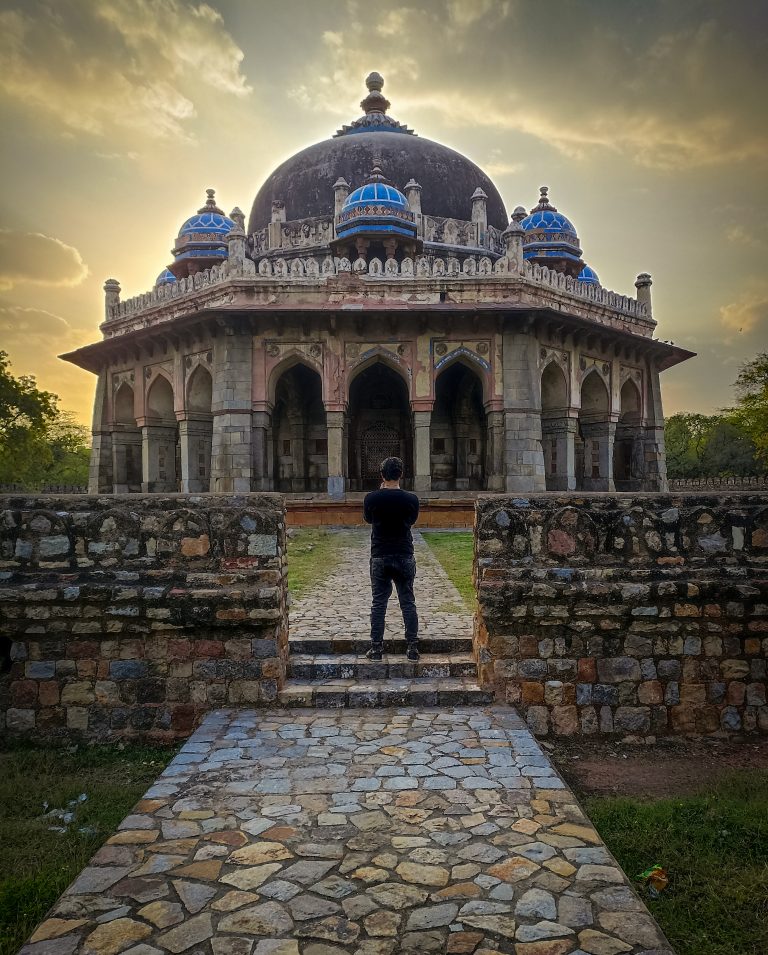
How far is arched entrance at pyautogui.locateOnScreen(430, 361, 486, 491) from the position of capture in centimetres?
1997

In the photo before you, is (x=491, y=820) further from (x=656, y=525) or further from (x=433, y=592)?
(x=433, y=592)

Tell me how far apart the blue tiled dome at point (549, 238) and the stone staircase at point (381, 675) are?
18648mm

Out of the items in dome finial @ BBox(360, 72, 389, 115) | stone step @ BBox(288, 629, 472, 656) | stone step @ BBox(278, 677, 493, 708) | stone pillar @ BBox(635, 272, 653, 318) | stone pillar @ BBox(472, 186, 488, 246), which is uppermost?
dome finial @ BBox(360, 72, 389, 115)

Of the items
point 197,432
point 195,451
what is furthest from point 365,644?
point 197,432

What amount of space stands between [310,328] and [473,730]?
14.1 m

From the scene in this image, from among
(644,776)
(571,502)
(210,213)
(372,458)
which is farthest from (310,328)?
(644,776)

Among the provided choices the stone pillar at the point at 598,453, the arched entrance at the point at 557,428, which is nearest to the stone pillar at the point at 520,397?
the arched entrance at the point at 557,428

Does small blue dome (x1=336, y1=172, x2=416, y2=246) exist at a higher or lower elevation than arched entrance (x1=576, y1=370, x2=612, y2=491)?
higher

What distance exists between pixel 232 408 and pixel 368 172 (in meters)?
10.8

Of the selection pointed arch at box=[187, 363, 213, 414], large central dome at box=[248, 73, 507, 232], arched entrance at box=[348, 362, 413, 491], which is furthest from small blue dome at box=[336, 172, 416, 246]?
pointed arch at box=[187, 363, 213, 414]

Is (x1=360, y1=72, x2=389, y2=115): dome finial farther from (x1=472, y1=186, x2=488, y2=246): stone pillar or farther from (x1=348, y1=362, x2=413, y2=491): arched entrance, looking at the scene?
(x1=348, y1=362, x2=413, y2=491): arched entrance

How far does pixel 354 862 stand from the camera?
2.61 metres

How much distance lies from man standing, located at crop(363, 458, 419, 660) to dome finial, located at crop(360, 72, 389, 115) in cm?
2617

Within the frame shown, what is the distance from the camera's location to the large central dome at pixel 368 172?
73.6 feet
